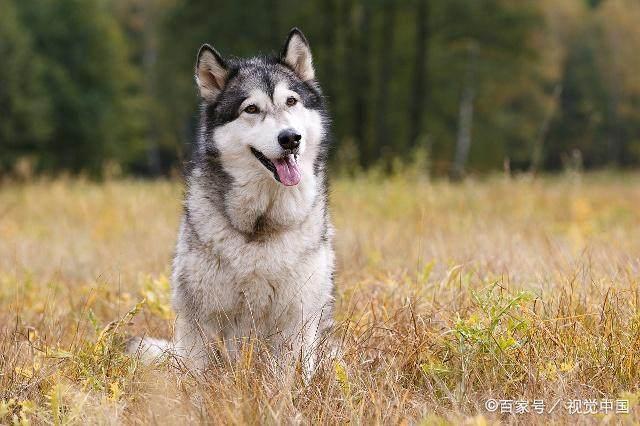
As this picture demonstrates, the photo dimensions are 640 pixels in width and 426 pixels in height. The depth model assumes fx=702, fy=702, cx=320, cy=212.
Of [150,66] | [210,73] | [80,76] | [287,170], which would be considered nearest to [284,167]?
[287,170]

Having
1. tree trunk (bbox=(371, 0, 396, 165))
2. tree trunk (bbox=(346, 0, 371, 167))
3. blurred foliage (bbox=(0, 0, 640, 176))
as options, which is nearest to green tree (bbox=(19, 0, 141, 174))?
blurred foliage (bbox=(0, 0, 640, 176))

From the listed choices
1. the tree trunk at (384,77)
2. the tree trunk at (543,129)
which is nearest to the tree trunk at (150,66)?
the tree trunk at (384,77)

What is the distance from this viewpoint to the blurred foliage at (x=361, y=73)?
24.2 meters

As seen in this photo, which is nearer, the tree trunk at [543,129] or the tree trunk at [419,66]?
the tree trunk at [543,129]

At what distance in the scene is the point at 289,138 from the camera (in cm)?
360

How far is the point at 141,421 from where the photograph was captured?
283 cm

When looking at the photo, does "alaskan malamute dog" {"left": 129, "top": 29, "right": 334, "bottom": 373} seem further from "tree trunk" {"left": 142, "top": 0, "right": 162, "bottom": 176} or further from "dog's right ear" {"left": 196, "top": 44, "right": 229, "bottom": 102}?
"tree trunk" {"left": 142, "top": 0, "right": 162, "bottom": 176}

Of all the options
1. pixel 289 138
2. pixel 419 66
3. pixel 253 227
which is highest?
pixel 419 66

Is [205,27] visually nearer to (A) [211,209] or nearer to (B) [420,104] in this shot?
(B) [420,104]

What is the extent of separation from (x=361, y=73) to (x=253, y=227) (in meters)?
22.4

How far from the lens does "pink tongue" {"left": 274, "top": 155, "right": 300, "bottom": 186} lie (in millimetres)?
3662

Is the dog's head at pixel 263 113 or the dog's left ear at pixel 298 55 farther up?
the dog's left ear at pixel 298 55

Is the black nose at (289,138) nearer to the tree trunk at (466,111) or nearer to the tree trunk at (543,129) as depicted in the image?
A: the tree trunk at (543,129)

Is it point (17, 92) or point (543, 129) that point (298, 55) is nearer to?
point (543, 129)
